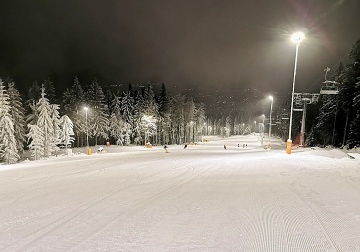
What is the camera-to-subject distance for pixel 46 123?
41.2 metres

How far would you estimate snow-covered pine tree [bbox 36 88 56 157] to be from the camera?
134 ft

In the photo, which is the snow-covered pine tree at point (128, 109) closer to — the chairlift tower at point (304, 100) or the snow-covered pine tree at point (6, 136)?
the snow-covered pine tree at point (6, 136)

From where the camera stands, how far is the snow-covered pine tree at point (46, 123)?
4084 centimetres

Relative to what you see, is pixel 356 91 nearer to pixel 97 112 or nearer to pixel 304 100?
pixel 304 100

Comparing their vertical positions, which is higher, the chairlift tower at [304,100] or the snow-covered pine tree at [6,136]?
the chairlift tower at [304,100]

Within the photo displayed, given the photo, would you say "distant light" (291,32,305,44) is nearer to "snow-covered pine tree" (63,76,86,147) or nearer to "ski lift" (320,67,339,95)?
"ski lift" (320,67,339,95)

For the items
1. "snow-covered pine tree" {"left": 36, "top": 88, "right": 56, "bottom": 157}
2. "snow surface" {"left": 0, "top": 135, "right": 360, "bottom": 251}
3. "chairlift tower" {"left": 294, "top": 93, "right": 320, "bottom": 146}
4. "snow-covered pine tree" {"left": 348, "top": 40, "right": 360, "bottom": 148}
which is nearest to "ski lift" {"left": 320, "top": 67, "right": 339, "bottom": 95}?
"snow-covered pine tree" {"left": 348, "top": 40, "right": 360, "bottom": 148}

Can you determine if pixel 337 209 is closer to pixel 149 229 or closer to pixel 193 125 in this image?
pixel 149 229

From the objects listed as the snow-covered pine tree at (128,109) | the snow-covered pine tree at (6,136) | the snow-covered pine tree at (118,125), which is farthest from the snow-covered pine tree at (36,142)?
the snow-covered pine tree at (128,109)

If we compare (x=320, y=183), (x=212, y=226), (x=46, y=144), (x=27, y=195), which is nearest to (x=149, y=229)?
(x=212, y=226)

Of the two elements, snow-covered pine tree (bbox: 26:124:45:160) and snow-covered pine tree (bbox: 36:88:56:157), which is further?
snow-covered pine tree (bbox: 36:88:56:157)

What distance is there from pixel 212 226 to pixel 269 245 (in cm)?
105

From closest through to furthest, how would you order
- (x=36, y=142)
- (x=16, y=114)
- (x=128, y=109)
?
(x=36, y=142) → (x=16, y=114) → (x=128, y=109)

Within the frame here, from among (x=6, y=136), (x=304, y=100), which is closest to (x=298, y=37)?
(x=304, y=100)
